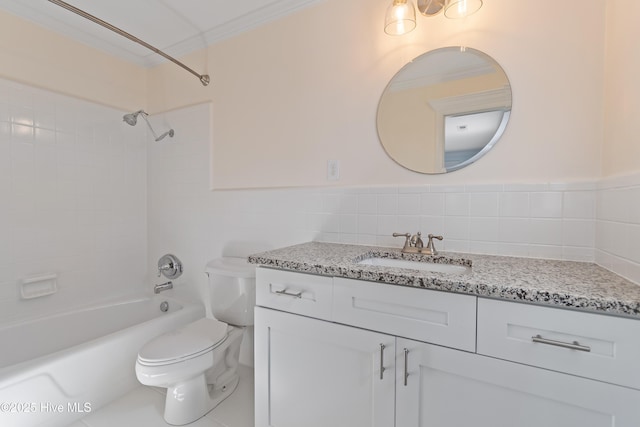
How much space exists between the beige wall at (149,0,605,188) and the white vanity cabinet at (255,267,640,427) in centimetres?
71

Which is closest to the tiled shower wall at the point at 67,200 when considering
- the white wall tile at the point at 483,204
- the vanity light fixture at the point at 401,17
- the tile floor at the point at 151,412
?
the tile floor at the point at 151,412

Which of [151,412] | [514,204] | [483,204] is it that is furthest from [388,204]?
[151,412]

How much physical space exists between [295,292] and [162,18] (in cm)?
202

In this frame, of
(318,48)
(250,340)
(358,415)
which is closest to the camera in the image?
(358,415)

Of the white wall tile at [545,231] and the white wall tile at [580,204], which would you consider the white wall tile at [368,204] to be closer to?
the white wall tile at [545,231]

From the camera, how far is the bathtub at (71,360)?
1.27 metres

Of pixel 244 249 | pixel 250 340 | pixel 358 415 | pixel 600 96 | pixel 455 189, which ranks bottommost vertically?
pixel 250 340

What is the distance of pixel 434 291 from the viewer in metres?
0.89

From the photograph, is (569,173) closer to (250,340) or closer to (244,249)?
(244,249)

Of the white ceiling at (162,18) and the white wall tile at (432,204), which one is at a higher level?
the white ceiling at (162,18)

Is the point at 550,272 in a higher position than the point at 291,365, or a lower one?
higher

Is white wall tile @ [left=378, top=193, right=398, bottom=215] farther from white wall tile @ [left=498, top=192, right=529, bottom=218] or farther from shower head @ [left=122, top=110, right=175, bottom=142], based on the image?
shower head @ [left=122, top=110, right=175, bottom=142]

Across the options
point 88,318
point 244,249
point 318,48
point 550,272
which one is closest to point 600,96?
point 550,272

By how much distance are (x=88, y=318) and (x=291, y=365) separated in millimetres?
1769
